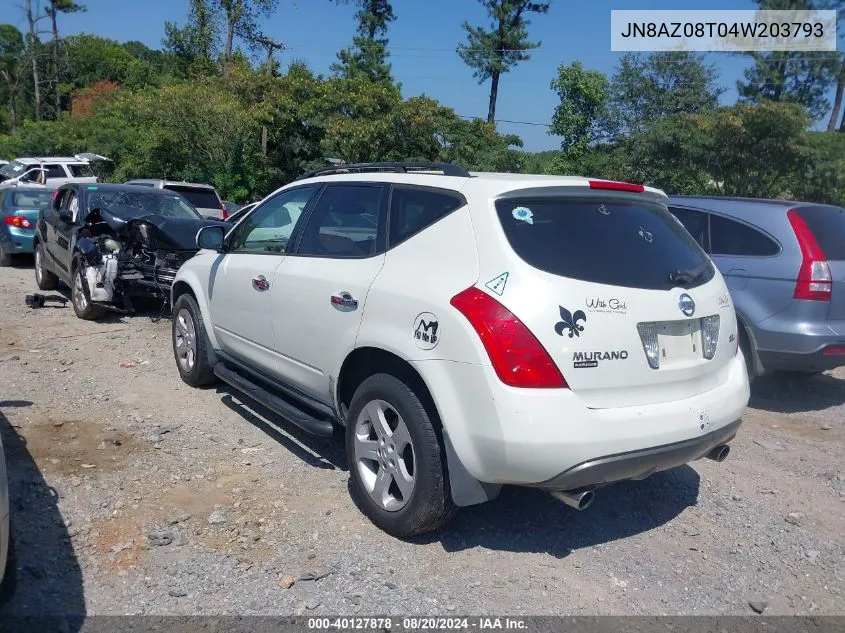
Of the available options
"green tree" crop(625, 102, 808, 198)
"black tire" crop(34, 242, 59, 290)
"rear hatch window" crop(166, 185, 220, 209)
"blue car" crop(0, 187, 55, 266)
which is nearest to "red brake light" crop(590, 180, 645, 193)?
"black tire" crop(34, 242, 59, 290)

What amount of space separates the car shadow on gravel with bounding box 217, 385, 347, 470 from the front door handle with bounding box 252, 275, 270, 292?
1.06 meters

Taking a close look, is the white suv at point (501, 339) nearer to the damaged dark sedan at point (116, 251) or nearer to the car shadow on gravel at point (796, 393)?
the car shadow on gravel at point (796, 393)

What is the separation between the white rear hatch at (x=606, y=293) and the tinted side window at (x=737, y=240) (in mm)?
2579

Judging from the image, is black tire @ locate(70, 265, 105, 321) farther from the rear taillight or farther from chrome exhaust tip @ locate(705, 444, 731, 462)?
chrome exhaust tip @ locate(705, 444, 731, 462)

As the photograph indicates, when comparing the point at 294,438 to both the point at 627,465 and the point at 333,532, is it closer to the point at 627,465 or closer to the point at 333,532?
the point at 333,532

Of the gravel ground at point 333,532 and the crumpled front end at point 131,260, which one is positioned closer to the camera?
the gravel ground at point 333,532

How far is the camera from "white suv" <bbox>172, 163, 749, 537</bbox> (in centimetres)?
318

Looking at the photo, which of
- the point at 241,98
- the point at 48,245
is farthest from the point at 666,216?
the point at 241,98

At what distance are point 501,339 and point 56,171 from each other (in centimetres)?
2620

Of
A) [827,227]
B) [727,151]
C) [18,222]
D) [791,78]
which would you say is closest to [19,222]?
[18,222]

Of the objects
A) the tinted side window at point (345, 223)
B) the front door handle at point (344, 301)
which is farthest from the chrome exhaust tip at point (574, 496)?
the tinted side window at point (345, 223)

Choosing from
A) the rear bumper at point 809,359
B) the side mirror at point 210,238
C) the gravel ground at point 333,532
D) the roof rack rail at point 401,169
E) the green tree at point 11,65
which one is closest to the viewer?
the gravel ground at point 333,532

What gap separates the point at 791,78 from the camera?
31.8 metres

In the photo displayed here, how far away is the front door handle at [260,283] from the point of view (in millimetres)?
4812
